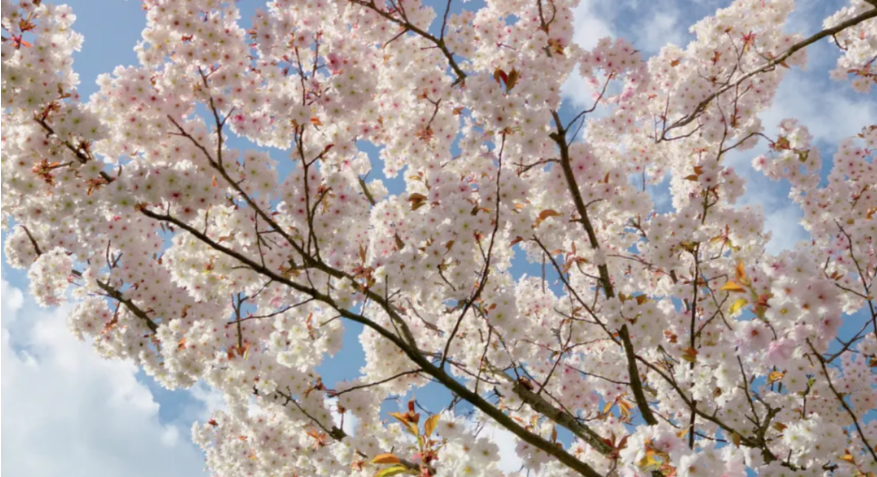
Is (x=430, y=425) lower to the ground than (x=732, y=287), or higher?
lower

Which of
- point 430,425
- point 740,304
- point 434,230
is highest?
point 434,230

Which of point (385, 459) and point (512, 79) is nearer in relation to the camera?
point (385, 459)

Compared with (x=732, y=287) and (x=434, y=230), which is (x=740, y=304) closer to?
(x=732, y=287)

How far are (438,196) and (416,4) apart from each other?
7.18ft

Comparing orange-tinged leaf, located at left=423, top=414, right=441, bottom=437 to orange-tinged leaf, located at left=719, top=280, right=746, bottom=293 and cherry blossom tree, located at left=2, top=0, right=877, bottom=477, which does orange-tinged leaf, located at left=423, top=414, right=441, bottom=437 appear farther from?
orange-tinged leaf, located at left=719, top=280, right=746, bottom=293

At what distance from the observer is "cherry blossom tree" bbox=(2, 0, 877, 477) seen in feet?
12.4

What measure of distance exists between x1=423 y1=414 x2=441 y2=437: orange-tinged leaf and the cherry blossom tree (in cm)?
1

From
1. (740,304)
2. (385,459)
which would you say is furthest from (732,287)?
(385,459)

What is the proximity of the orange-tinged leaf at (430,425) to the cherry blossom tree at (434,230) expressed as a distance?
0.01m

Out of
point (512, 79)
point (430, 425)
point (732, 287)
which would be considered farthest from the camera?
point (512, 79)

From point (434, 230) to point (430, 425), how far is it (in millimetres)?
1331

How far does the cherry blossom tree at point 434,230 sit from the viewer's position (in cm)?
378

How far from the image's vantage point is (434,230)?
4.12 metres

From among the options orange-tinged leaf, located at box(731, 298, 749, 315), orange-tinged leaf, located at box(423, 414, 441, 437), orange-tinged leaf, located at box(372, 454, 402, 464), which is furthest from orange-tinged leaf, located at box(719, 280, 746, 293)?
orange-tinged leaf, located at box(372, 454, 402, 464)
